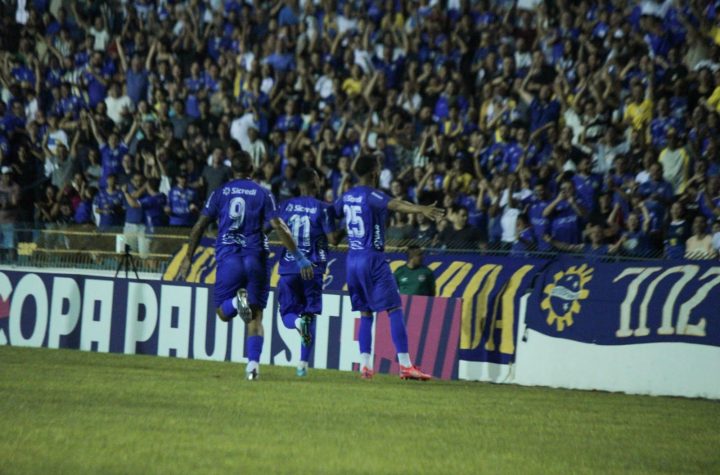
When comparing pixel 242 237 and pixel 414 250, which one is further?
pixel 414 250

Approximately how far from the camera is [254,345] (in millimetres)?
13164

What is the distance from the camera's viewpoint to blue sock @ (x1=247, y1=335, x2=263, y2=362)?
43.0 feet

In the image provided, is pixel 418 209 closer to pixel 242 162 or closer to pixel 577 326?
pixel 242 162

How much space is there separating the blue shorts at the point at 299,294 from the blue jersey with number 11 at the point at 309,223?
0.14 meters

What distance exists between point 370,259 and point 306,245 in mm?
938

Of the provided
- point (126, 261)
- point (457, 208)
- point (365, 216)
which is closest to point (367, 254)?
→ point (365, 216)

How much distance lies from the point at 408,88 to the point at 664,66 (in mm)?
4579

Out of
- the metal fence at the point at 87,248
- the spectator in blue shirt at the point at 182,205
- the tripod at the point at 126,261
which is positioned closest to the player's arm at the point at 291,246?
the tripod at the point at 126,261

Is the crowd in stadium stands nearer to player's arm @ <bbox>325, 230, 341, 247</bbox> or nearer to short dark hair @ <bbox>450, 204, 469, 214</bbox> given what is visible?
short dark hair @ <bbox>450, 204, 469, 214</bbox>

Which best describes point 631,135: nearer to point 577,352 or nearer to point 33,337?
point 577,352

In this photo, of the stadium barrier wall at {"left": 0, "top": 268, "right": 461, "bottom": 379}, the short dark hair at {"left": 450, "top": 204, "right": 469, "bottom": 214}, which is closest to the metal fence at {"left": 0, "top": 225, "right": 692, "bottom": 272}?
the stadium barrier wall at {"left": 0, "top": 268, "right": 461, "bottom": 379}

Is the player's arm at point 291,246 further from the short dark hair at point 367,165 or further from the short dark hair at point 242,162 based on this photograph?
the short dark hair at point 367,165

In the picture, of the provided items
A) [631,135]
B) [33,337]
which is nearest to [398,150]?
[631,135]

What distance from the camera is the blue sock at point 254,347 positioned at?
1312 cm
